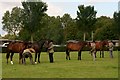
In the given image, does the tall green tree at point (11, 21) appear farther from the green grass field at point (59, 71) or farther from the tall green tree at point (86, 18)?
the green grass field at point (59, 71)

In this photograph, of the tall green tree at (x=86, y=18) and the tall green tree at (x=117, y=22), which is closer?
the tall green tree at (x=86, y=18)

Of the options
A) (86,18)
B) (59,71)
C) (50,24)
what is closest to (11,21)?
(50,24)

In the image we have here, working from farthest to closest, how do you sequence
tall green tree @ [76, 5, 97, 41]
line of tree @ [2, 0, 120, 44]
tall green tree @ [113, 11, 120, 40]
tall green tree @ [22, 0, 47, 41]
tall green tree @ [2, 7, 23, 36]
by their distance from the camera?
tall green tree @ [2, 7, 23, 36], tall green tree @ [113, 11, 120, 40], tall green tree @ [76, 5, 97, 41], line of tree @ [2, 0, 120, 44], tall green tree @ [22, 0, 47, 41]

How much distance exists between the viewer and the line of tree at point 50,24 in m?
77.9

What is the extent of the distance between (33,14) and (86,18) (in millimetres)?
18995

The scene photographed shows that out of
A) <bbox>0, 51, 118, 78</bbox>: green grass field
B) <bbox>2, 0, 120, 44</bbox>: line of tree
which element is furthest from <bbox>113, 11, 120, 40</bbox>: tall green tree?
<bbox>0, 51, 118, 78</bbox>: green grass field

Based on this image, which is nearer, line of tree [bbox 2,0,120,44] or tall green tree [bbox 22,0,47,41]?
tall green tree [bbox 22,0,47,41]

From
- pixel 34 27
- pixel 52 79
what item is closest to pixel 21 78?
pixel 52 79

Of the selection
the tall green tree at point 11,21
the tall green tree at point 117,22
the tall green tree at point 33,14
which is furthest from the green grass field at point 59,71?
the tall green tree at point 11,21

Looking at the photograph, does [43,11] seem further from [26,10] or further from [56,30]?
[56,30]

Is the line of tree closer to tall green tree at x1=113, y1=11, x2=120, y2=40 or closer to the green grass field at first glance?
tall green tree at x1=113, y1=11, x2=120, y2=40

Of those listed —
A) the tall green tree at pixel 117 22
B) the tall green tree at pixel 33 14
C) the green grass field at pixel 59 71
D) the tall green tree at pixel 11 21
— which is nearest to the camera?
the green grass field at pixel 59 71

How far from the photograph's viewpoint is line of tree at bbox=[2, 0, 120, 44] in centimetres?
7794

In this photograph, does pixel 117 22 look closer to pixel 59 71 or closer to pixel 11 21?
pixel 11 21
